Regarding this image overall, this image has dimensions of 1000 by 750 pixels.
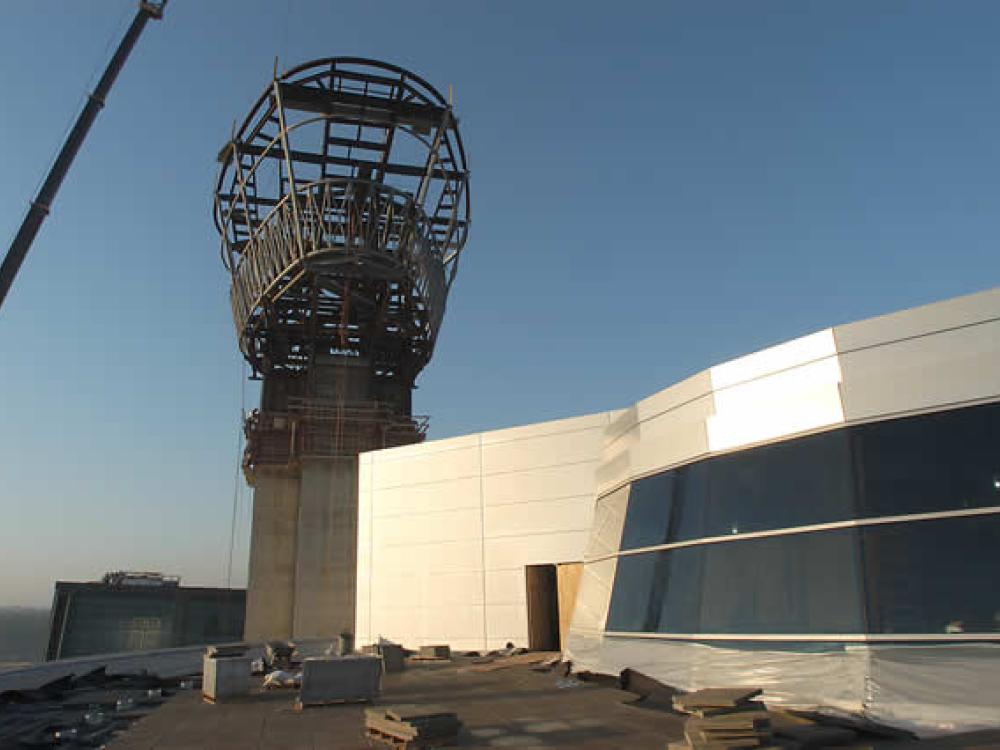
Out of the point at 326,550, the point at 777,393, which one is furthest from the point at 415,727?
the point at 326,550

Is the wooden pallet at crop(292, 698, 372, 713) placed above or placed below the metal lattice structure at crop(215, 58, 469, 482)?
below

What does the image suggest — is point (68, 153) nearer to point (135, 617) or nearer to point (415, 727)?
point (415, 727)

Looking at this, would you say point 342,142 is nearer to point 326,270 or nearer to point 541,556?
point 326,270

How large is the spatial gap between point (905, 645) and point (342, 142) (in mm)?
36226

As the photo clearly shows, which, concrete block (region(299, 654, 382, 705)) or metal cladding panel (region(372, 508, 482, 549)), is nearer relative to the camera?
concrete block (region(299, 654, 382, 705))

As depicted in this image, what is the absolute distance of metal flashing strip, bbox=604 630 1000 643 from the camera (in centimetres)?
926

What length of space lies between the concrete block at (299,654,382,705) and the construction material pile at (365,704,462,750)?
3.51 m

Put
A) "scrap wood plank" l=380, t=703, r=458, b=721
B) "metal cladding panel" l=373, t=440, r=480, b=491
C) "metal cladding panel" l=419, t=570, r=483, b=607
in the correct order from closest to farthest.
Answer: "scrap wood plank" l=380, t=703, r=458, b=721 → "metal cladding panel" l=419, t=570, r=483, b=607 → "metal cladding panel" l=373, t=440, r=480, b=491

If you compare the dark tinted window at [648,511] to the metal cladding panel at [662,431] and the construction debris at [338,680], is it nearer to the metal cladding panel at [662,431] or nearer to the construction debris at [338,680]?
the metal cladding panel at [662,431]

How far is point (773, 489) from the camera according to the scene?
11.9 metres

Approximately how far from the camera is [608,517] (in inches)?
667

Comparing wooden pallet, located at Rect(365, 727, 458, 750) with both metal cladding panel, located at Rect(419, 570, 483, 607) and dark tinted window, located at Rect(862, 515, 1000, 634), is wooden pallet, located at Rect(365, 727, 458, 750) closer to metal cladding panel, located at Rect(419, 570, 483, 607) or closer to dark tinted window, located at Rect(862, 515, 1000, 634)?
dark tinted window, located at Rect(862, 515, 1000, 634)

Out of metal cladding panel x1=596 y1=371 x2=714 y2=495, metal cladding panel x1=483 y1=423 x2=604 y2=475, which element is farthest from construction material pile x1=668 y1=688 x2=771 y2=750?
metal cladding panel x1=483 y1=423 x2=604 y2=475

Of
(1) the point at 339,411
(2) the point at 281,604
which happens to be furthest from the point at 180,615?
(1) the point at 339,411
